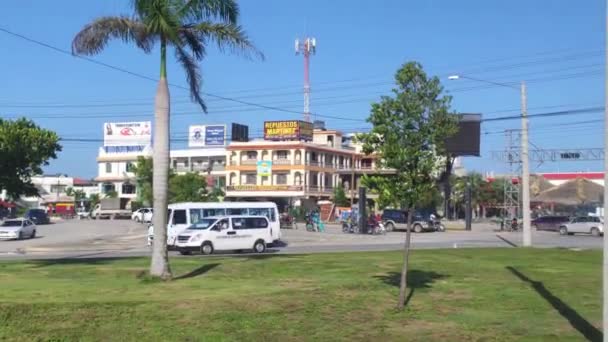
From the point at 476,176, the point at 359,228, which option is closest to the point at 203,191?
the point at 359,228

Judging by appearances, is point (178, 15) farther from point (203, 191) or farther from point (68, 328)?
point (203, 191)

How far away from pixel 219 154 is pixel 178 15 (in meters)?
102

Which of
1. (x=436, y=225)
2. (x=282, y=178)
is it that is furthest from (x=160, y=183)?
(x=282, y=178)

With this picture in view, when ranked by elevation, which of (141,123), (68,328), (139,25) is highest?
(141,123)

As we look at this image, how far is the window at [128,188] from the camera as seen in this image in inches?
4873

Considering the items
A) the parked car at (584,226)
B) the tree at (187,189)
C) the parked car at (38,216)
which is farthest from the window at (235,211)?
the parked car at (38,216)

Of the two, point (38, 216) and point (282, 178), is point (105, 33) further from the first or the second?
point (282, 178)

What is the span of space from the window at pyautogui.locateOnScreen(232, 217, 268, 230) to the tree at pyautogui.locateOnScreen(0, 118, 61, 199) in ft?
132

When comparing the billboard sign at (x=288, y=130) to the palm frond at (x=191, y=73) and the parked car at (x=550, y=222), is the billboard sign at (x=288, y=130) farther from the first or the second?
the palm frond at (x=191, y=73)

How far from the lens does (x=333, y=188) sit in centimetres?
10612

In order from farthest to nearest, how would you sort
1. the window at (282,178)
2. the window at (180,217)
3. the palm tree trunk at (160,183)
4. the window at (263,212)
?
1. the window at (282,178)
2. the window at (263,212)
3. the window at (180,217)
4. the palm tree trunk at (160,183)

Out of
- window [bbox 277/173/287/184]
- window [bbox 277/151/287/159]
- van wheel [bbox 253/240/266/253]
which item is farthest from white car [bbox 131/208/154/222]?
van wheel [bbox 253/240/266/253]

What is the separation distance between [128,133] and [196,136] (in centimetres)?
1308

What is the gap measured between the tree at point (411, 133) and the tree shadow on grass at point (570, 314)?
2.93 metres
